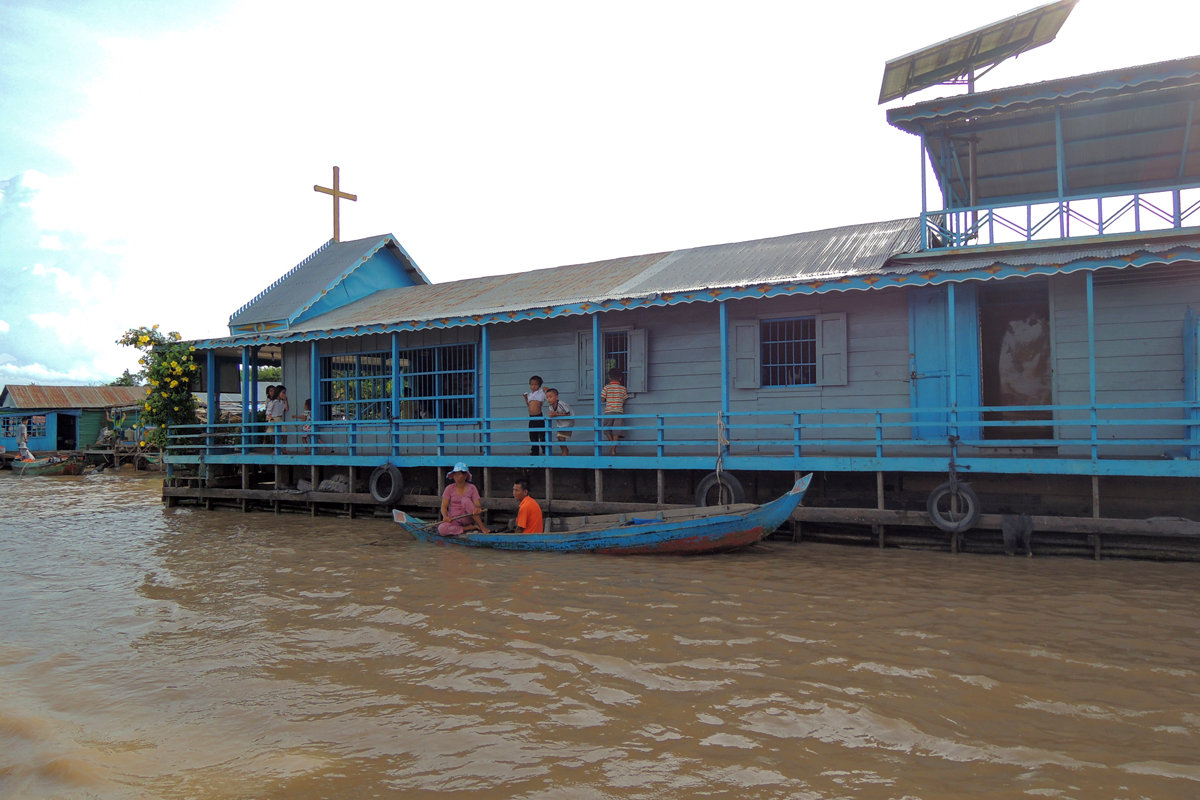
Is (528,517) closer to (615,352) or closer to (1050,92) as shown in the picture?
(615,352)

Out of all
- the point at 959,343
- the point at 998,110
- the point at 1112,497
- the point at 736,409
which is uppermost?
the point at 998,110

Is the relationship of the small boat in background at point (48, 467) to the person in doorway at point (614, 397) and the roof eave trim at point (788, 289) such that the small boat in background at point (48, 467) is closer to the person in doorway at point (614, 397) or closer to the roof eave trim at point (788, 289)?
the roof eave trim at point (788, 289)

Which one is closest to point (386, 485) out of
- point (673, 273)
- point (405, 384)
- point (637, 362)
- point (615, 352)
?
point (405, 384)

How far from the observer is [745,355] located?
496 inches

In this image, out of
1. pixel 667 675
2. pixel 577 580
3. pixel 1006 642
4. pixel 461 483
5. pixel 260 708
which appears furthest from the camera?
pixel 461 483

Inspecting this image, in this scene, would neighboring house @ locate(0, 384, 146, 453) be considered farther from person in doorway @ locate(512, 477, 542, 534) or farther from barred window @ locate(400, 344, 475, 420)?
person in doorway @ locate(512, 477, 542, 534)

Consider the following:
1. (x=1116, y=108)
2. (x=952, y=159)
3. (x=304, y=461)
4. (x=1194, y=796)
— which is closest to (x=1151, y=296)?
(x=1116, y=108)

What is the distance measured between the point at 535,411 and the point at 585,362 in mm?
1418

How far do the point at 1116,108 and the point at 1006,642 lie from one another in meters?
9.05

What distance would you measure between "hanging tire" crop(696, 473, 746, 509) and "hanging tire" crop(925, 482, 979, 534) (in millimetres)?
2576

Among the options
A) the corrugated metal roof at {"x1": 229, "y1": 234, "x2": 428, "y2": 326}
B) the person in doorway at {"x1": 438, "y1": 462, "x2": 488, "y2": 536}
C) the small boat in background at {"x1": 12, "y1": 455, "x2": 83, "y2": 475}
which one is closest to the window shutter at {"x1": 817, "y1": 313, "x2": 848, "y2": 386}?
the person in doorway at {"x1": 438, "y1": 462, "x2": 488, "y2": 536}

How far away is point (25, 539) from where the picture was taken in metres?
14.8

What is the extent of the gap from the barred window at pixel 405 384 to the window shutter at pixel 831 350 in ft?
22.5

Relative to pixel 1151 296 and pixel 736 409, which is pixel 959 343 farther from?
pixel 736 409
